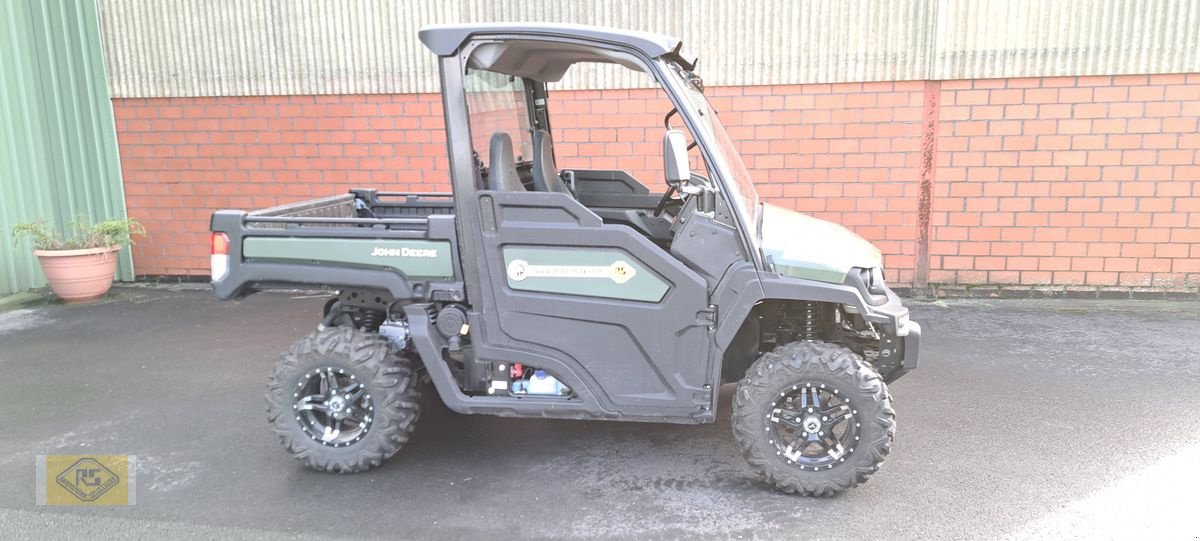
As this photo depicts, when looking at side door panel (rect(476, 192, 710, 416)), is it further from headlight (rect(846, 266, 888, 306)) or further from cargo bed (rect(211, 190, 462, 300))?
headlight (rect(846, 266, 888, 306))

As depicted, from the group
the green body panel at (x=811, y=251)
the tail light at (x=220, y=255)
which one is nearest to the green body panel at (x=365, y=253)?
the tail light at (x=220, y=255)

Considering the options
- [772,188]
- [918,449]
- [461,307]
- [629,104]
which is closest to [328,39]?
[629,104]

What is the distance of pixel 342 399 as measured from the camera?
406 centimetres

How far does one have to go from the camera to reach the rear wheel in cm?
401

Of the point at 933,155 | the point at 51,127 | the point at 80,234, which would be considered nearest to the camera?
the point at 933,155

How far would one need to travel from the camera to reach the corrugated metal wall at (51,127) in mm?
8172

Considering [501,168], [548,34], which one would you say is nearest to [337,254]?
[501,168]

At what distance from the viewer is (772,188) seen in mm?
8016

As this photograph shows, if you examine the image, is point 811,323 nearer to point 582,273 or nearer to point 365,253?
point 582,273

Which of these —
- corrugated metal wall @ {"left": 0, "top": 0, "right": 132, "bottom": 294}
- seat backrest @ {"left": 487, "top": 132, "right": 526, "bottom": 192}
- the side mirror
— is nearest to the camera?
the side mirror

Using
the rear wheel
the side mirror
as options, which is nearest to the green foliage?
the rear wheel

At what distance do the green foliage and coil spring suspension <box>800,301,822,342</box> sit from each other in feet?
23.9

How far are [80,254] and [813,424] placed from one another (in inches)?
298

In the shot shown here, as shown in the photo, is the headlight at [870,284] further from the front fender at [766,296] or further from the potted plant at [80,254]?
the potted plant at [80,254]
